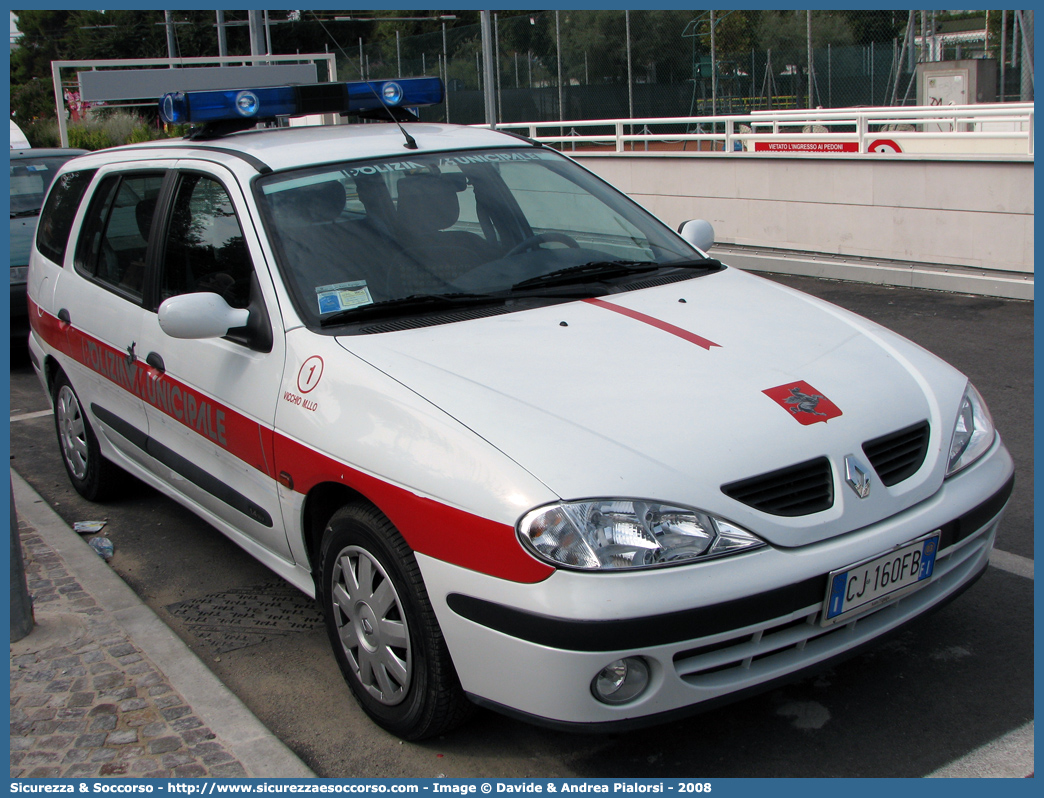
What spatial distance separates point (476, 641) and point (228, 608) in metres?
1.85

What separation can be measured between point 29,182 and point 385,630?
8.60 meters

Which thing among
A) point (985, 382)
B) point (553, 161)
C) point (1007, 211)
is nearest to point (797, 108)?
point (1007, 211)

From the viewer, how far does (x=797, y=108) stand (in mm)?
19766

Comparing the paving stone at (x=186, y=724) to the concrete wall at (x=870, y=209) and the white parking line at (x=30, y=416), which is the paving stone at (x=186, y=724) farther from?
the concrete wall at (x=870, y=209)

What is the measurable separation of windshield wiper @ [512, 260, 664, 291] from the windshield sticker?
0.54m

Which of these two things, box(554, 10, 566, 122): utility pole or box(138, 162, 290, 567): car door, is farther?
box(554, 10, 566, 122): utility pole

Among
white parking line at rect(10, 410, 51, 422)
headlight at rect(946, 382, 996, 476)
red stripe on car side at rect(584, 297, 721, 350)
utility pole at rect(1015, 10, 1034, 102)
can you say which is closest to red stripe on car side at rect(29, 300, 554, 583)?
red stripe on car side at rect(584, 297, 721, 350)

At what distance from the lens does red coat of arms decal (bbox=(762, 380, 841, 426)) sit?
2893mm

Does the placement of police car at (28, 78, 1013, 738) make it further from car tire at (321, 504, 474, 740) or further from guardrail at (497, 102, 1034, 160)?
guardrail at (497, 102, 1034, 160)

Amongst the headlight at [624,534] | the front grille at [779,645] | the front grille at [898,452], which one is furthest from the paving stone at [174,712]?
the front grille at [898,452]

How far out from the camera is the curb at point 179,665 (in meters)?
3.04

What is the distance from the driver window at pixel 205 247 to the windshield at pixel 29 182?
21.1 ft

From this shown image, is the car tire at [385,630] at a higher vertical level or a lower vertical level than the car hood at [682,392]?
lower

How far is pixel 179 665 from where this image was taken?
360 cm
